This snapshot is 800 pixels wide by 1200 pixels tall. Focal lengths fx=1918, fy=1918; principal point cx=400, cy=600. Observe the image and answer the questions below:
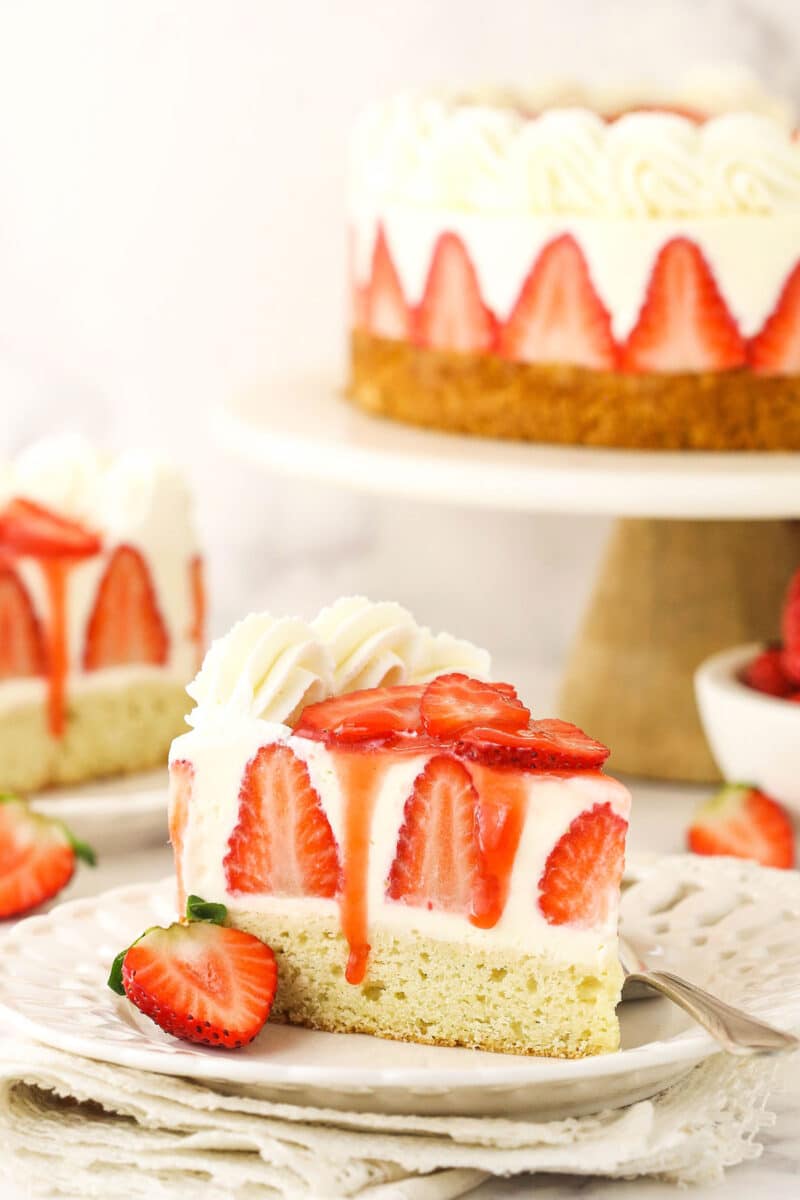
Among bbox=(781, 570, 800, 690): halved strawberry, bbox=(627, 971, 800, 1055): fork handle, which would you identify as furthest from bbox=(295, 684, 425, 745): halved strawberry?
bbox=(781, 570, 800, 690): halved strawberry

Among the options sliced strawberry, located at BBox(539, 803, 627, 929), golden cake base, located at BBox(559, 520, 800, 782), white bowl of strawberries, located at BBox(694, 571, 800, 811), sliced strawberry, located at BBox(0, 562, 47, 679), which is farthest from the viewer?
golden cake base, located at BBox(559, 520, 800, 782)

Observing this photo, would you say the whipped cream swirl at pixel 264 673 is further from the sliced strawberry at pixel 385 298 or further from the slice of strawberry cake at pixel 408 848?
the sliced strawberry at pixel 385 298

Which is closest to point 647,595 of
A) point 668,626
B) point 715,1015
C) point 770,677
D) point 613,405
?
point 668,626

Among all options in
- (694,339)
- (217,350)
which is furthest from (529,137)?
(217,350)

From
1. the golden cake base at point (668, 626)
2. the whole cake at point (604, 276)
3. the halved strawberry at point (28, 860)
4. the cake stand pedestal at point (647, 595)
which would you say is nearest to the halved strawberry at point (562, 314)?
the whole cake at point (604, 276)

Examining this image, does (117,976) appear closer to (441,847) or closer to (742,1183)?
(441,847)

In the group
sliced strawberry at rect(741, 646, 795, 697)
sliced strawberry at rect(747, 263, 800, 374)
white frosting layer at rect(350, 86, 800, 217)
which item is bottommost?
sliced strawberry at rect(741, 646, 795, 697)

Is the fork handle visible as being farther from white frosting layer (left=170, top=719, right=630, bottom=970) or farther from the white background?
the white background
